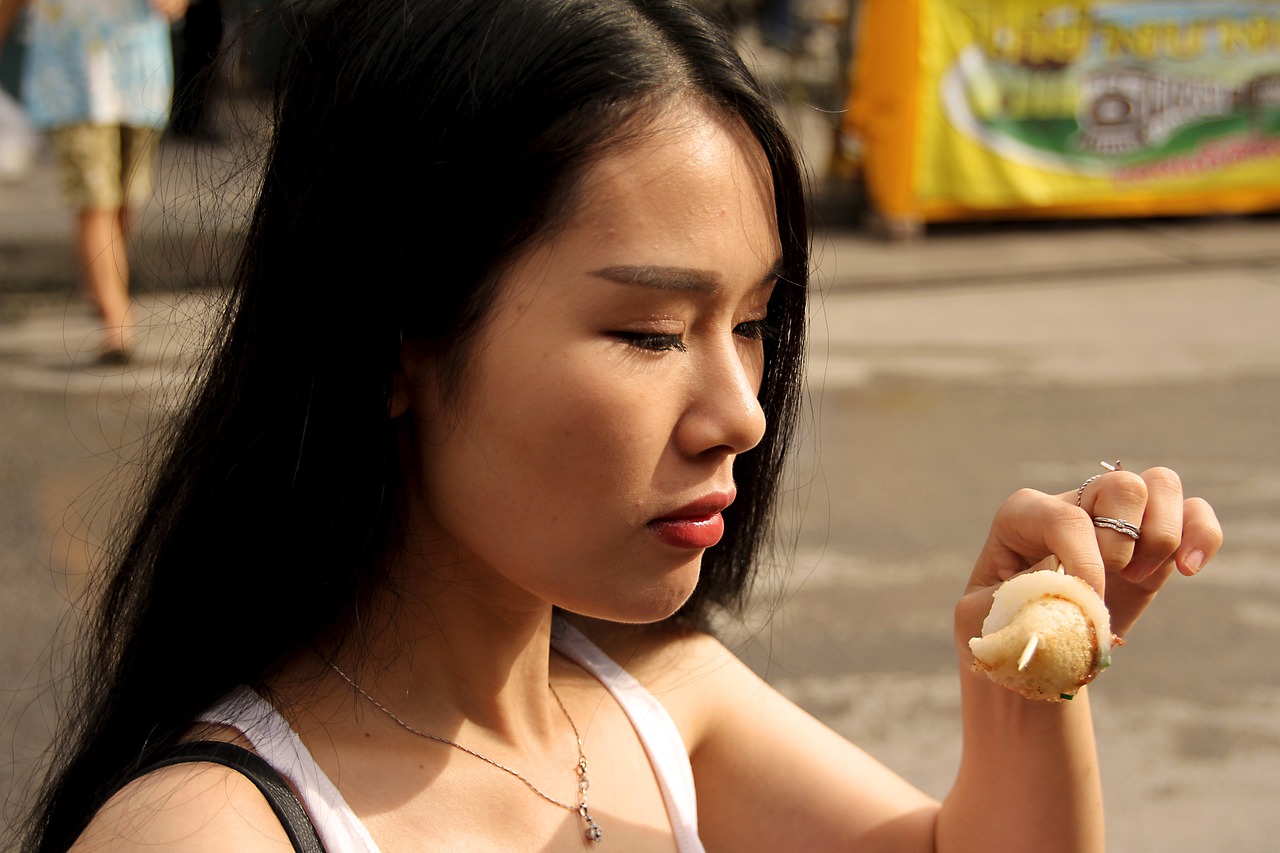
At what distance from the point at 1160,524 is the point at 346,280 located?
894 millimetres

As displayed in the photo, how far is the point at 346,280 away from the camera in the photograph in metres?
1.33

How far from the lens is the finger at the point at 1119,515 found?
148cm

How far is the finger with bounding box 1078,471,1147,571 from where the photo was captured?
148 cm

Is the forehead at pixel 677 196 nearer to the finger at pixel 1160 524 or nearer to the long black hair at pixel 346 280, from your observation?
the long black hair at pixel 346 280

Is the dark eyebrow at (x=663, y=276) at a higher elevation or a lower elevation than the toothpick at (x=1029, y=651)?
higher

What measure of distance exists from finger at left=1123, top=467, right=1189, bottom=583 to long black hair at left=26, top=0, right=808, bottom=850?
52 cm

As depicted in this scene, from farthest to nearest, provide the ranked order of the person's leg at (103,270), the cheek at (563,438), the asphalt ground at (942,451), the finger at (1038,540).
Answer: the person's leg at (103,270) < the asphalt ground at (942,451) < the finger at (1038,540) < the cheek at (563,438)

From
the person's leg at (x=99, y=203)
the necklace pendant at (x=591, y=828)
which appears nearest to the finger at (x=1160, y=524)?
the necklace pendant at (x=591, y=828)

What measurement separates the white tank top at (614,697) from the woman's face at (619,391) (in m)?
0.27

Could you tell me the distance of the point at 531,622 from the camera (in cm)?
157

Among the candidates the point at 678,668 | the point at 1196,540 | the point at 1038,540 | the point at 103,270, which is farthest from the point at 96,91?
the point at 1196,540

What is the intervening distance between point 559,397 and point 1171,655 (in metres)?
3.17

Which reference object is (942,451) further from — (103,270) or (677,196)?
(677,196)

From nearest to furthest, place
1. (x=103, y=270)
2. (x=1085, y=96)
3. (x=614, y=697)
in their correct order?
(x=614, y=697)
(x=103, y=270)
(x=1085, y=96)
